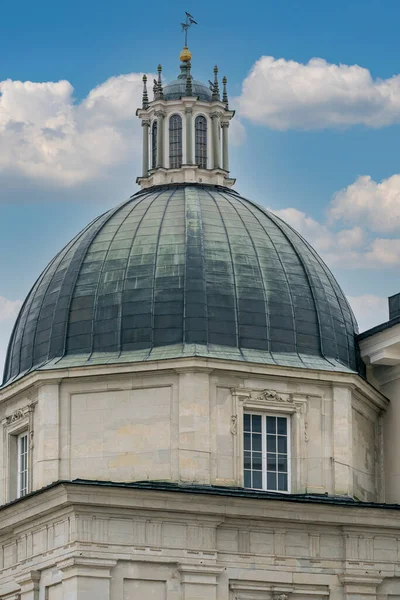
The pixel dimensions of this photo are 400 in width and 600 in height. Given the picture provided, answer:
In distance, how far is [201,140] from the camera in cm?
6556

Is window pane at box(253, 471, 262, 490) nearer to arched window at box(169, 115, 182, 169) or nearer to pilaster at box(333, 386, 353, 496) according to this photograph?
pilaster at box(333, 386, 353, 496)

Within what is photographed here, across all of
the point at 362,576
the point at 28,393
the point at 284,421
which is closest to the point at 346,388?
the point at 284,421

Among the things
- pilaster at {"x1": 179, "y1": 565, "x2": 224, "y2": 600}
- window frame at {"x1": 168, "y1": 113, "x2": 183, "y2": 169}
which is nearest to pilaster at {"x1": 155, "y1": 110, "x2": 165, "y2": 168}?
window frame at {"x1": 168, "y1": 113, "x2": 183, "y2": 169}

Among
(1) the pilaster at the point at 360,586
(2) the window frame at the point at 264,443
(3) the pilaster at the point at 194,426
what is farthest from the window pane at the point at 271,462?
(1) the pilaster at the point at 360,586

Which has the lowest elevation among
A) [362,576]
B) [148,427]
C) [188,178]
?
[362,576]

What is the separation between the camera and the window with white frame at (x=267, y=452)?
56031mm

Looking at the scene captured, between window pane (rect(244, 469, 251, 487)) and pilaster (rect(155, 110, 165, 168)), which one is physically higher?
pilaster (rect(155, 110, 165, 168))

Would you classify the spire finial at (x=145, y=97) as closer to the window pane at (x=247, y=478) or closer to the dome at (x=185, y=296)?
the dome at (x=185, y=296)

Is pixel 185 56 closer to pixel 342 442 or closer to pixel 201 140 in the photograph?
pixel 201 140

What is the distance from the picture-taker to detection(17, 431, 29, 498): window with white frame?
5872cm

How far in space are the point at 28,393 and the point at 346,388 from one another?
10.6m

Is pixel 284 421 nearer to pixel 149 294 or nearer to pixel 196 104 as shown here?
pixel 149 294

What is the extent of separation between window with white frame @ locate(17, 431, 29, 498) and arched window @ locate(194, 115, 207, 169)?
13.1 m

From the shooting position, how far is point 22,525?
2172 inches
